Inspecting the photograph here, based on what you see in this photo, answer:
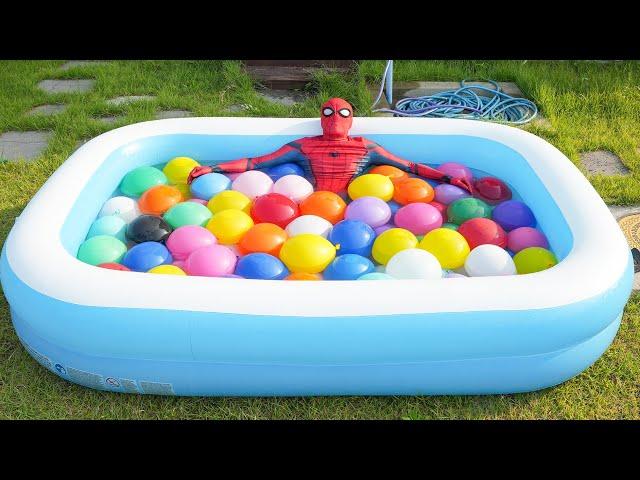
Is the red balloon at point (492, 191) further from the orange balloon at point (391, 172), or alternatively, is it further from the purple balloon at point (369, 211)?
the purple balloon at point (369, 211)

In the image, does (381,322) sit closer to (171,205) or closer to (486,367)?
(486,367)

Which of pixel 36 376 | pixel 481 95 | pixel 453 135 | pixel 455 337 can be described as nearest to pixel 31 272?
pixel 36 376

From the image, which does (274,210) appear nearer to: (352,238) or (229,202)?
(229,202)

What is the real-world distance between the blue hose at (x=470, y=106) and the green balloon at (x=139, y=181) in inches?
76.5

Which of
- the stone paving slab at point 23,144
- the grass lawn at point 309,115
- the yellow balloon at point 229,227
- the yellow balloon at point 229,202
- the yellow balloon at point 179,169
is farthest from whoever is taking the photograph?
the stone paving slab at point 23,144

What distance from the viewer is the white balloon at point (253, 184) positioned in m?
3.63

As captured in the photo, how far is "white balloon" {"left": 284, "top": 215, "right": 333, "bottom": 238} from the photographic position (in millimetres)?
3273

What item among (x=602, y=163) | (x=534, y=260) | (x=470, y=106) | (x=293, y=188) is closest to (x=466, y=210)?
(x=534, y=260)

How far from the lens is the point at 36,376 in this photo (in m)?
2.82

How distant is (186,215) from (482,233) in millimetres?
1452

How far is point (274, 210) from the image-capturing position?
342 cm

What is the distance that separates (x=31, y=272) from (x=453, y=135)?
2.39m

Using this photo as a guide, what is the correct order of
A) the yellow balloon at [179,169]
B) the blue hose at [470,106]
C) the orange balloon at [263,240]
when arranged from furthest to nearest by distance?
the blue hose at [470,106]
the yellow balloon at [179,169]
the orange balloon at [263,240]

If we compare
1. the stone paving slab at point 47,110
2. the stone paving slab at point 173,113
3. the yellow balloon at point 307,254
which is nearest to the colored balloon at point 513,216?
the yellow balloon at point 307,254
